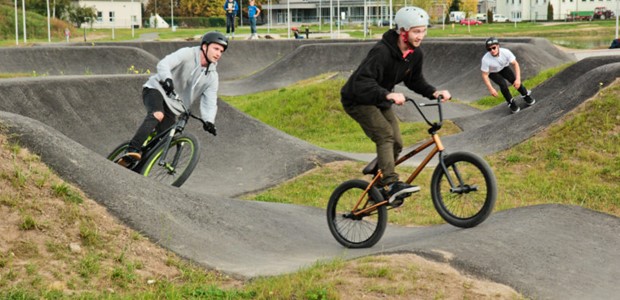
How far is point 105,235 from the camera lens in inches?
280

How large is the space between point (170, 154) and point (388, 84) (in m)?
3.00

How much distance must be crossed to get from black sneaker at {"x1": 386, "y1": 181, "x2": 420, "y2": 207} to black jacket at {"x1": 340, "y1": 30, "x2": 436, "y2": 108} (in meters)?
0.77

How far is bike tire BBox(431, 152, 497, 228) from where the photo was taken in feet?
25.0

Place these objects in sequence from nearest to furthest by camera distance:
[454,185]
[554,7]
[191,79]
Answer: [454,185]
[191,79]
[554,7]

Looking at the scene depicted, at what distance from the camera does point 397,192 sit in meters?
7.98

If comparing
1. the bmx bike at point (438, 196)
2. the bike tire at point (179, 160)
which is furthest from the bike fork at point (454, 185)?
the bike tire at point (179, 160)

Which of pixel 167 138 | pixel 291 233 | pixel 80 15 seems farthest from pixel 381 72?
pixel 80 15

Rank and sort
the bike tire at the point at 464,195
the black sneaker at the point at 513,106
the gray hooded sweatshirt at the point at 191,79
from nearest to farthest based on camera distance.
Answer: the bike tire at the point at 464,195
the gray hooded sweatshirt at the point at 191,79
the black sneaker at the point at 513,106

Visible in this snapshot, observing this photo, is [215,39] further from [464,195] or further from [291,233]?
[464,195]

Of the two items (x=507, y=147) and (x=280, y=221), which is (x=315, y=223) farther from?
(x=507, y=147)

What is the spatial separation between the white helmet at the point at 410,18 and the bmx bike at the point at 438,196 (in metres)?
0.70

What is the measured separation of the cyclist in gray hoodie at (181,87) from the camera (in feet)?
32.8

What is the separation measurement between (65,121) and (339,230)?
643 cm

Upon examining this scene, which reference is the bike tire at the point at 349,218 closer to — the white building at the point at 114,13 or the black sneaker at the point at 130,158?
the black sneaker at the point at 130,158
